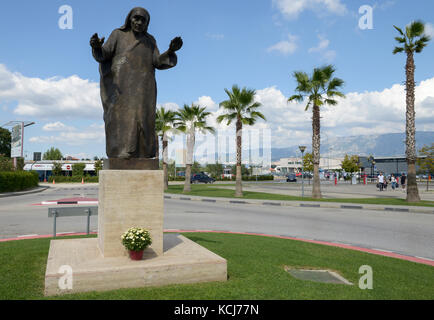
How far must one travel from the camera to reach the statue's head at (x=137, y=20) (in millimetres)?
5758

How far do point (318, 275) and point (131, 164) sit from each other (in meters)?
3.54

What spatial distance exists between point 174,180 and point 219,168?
86.4 ft

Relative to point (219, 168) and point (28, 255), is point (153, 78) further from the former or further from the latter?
point (219, 168)

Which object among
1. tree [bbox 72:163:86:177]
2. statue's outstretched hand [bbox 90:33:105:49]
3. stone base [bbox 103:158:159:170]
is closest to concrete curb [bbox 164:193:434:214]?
stone base [bbox 103:158:159:170]

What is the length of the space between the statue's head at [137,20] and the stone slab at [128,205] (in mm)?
2485

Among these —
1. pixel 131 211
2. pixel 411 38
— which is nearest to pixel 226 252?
pixel 131 211

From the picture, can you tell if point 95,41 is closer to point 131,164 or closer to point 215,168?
point 131,164

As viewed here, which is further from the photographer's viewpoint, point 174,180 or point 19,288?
point 174,180

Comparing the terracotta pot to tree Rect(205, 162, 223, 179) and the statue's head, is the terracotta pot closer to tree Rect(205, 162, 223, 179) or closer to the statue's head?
the statue's head

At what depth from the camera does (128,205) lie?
5.31m

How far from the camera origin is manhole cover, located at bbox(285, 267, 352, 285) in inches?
205

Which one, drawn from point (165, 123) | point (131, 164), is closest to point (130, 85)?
point (131, 164)

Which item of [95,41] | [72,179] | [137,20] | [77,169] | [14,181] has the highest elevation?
[137,20]

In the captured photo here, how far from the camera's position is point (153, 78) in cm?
599
